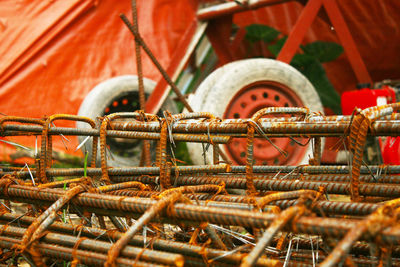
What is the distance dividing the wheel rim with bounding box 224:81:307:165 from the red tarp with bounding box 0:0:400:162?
1.70 meters

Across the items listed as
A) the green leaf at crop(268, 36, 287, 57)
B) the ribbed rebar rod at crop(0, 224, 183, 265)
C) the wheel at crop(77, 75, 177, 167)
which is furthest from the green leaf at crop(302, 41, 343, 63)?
the ribbed rebar rod at crop(0, 224, 183, 265)

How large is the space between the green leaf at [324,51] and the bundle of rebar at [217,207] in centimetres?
320

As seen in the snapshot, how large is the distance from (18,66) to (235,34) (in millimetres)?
2477

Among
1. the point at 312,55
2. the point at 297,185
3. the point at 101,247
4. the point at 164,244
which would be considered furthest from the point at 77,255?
the point at 312,55

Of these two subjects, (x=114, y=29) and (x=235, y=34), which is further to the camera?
(x=235, y=34)

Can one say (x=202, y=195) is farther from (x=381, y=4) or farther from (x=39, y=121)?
(x=381, y=4)

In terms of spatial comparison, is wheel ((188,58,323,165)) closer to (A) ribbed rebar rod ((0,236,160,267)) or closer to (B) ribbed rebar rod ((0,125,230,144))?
(B) ribbed rebar rod ((0,125,230,144))

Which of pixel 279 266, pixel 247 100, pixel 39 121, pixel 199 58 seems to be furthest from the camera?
pixel 199 58

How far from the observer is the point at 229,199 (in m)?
1.39

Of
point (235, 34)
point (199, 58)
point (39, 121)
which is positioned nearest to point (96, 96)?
point (199, 58)

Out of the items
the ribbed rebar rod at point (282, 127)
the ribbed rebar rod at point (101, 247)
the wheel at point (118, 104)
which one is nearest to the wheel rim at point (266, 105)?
the wheel at point (118, 104)

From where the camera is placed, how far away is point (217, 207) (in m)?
1.20

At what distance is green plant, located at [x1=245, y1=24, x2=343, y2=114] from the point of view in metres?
4.61

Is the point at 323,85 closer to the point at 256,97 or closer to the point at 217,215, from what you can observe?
the point at 256,97
